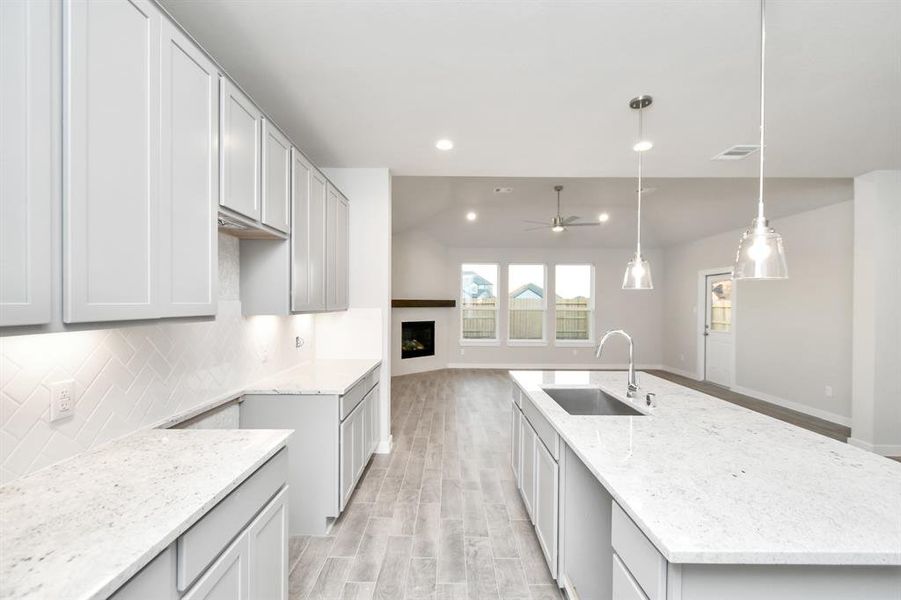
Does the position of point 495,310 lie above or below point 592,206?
below

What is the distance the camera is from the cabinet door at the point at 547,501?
72.6 inches

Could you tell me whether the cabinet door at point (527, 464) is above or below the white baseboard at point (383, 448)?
above

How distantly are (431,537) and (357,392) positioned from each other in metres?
1.07

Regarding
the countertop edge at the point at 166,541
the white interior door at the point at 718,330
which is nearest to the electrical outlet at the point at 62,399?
the countertop edge at the point at 166,541

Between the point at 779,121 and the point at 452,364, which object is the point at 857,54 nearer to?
the point at 779,121

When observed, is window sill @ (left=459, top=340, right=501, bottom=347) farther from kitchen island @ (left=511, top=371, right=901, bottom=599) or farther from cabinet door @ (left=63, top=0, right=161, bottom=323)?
cabinet door @ (left=63, top=0, right=161, bottom=323)

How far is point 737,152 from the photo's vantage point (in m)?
3.16

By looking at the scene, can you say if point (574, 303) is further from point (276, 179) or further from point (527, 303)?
point (276, 179)

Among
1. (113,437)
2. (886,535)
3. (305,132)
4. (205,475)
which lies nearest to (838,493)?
(886,535)

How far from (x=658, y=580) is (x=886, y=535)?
0.55m

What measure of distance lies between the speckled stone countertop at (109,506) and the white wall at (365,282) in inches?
82.9

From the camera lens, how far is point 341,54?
195 centimetres

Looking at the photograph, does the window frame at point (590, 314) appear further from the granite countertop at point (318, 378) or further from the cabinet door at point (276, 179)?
the cabinet door at point (276, 179)

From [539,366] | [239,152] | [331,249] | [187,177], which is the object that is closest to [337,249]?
[331,249]
